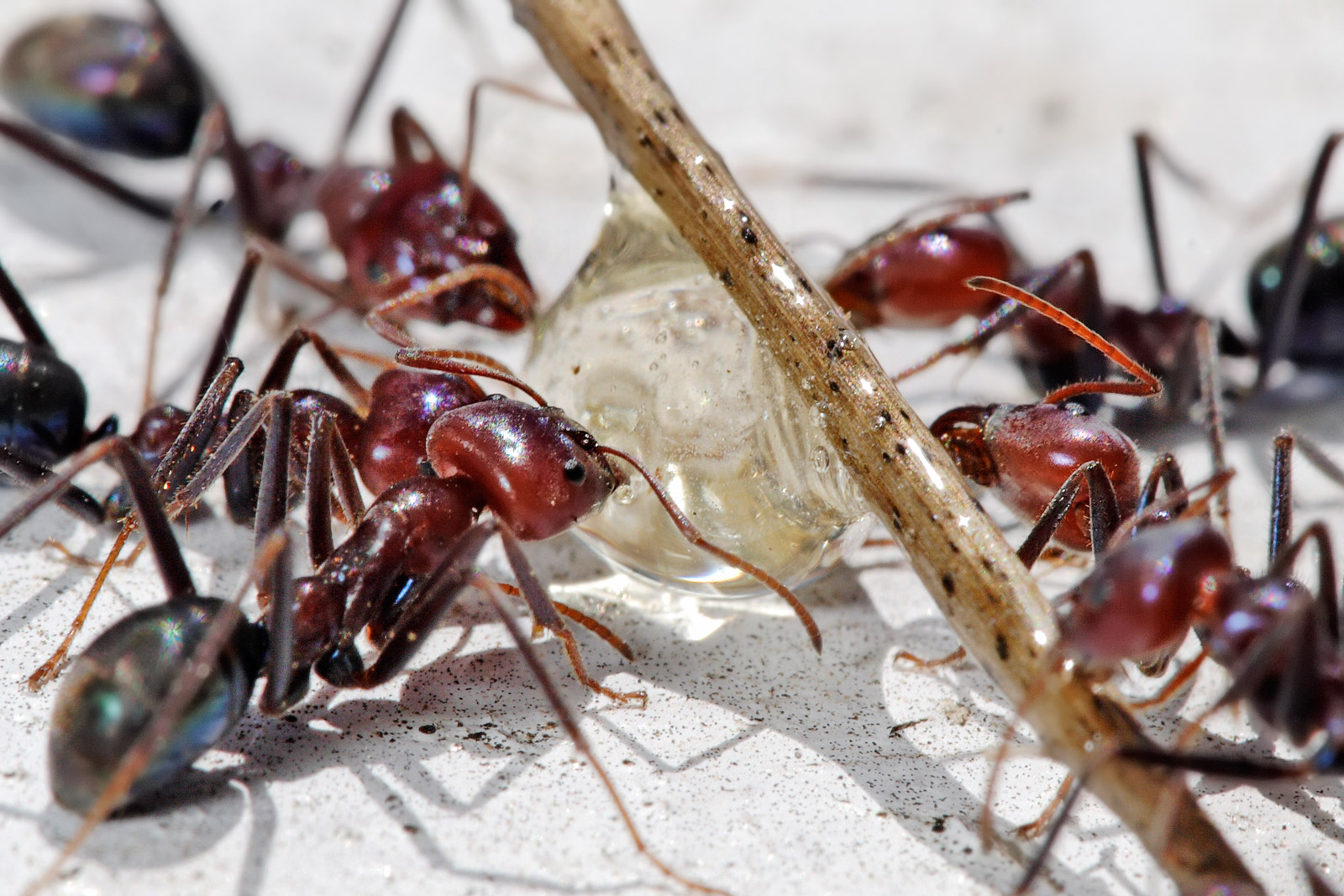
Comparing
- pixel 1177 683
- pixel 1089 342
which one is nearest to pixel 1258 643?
pixel 1177 683

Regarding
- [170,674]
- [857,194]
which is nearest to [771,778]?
[170,674]

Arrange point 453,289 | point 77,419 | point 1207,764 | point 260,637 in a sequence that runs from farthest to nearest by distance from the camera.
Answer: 1. point 453,289
2. point 77,419
3. point 260,637
4. point 1207,764

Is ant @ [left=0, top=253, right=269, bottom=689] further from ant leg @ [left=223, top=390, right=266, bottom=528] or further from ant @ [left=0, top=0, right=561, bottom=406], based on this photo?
ant @ [left=0, top=0, right=561, bottom=406]

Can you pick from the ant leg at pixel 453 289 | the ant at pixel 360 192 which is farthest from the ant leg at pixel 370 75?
the ant leg at pixel 453 289

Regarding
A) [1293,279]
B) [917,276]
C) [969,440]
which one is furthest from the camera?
[1293,279]

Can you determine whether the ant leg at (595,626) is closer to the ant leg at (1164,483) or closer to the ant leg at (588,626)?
the ant leg at (588,626)

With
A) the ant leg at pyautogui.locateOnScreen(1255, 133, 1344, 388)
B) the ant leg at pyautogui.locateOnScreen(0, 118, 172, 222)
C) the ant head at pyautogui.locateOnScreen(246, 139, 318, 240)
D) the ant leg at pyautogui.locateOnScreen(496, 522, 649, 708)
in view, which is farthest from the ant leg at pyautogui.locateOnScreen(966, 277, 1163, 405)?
the ant leg at pyautogui.locateOnScreen(0, 118, 172, 222)

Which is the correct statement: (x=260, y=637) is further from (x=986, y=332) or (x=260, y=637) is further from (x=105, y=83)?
(x=105, y=83)
